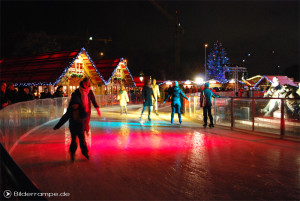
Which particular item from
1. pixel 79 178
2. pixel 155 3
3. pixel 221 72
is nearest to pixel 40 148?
pixel 79 178

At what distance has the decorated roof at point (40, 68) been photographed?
83.1ft

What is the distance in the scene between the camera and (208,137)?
9289 millimetres

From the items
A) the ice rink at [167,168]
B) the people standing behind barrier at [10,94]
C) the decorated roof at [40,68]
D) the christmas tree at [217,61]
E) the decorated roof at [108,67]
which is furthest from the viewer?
the christmas tree at [217,61]

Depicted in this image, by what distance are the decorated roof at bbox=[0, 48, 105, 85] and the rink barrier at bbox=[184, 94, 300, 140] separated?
16.9m

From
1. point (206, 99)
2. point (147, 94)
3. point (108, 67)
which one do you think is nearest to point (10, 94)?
point (147, 94)

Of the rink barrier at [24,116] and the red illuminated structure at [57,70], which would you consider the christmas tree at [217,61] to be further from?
the rink barrier at [24,116]

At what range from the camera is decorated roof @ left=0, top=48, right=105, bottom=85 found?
2533 cm

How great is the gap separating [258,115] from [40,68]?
22425 millimetres

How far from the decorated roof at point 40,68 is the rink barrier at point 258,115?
16.9m

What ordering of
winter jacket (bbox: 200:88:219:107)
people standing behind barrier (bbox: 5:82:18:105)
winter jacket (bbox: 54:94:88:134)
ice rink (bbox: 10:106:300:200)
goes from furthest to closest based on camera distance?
winter jacket (bbox: 200:88:219:107), people standing behind barrier (bbox: 5:82:18:105), winter jacket (bbox: 54:94:88:134), ice rink (bbox: 10:106:300:200)

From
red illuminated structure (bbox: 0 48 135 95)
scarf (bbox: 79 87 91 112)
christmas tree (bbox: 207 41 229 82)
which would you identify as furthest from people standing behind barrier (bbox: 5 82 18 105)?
christmas tree (bbox: 207 41 229 82)

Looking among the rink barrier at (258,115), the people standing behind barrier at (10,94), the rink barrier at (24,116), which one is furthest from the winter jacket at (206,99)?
the people standing behind barrier at (10,94)

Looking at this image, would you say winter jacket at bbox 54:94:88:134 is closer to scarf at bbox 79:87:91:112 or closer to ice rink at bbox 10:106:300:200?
scarf at bbox 79:87:91:112

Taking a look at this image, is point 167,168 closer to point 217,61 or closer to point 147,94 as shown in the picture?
point 147,94
